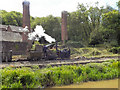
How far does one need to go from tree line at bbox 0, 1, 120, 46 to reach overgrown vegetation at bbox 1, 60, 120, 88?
17200 millimetres

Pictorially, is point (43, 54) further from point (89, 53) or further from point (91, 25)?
point (91, 25)

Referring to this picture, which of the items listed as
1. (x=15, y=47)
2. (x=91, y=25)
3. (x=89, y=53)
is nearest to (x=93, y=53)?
(x=89, y=53)

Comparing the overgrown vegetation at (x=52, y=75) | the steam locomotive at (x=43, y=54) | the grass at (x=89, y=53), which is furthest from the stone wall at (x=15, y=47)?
the overgrown vegetation at (x=52, y=75)

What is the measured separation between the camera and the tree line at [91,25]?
24.5 meters

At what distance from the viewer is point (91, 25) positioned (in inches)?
1230

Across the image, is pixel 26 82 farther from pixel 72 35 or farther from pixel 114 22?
pixel 72 35

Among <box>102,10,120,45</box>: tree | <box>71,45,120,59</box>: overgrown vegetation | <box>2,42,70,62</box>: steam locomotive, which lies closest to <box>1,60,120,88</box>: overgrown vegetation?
<box>2,42,70,62</box>: steam locomotive

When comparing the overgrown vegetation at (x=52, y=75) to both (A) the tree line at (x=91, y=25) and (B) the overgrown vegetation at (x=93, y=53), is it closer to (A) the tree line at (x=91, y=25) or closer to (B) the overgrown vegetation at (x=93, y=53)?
(B) the overgrown vegetation at (x=93, y=53)

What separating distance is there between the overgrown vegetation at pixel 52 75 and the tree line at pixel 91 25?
17.2 meters

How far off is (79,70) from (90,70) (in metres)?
0.66

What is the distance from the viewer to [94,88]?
220 inches

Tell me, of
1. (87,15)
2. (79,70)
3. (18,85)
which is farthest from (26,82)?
(87,15)

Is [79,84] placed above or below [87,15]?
below

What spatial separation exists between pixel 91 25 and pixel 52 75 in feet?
88.9
